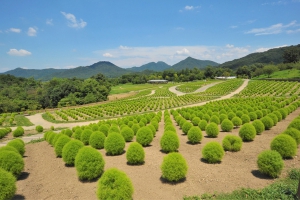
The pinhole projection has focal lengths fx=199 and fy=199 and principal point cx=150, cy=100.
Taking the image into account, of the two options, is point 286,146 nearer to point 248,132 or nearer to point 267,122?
point 248,132

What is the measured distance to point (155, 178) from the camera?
29.1 ft

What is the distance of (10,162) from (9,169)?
0.32 meters

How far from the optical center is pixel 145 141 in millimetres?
13719

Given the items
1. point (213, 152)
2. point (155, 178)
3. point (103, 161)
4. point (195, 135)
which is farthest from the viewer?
point (195, 135)

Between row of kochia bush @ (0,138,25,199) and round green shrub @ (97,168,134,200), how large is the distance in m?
3.25

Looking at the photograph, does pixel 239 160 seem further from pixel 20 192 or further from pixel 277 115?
pixel 277 115

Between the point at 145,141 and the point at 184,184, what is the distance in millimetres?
5808

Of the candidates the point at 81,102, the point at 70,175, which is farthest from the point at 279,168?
the point at 81,102

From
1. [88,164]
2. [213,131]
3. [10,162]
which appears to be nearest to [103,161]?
[88,164]

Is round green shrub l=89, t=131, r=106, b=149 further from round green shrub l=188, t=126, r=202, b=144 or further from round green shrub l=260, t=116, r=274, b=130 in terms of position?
round green shrub l=260, t=116, r=274, b=130

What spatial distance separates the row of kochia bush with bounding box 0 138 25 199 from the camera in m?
6.82

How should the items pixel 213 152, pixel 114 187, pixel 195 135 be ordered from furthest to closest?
pixel 195 135, pixel 213 152, pixel 114 187

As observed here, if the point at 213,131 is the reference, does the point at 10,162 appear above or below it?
above

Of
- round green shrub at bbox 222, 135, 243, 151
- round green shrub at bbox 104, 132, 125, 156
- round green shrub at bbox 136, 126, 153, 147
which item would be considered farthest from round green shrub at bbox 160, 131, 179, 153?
round green shrub at bbox 222, 135, 243, 151
